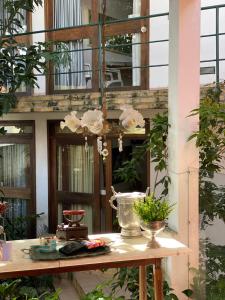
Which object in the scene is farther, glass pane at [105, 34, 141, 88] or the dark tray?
glass pane at [105, 34, 141, 88]

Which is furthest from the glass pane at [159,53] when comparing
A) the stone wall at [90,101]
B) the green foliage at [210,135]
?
the green foliage at [210,135]

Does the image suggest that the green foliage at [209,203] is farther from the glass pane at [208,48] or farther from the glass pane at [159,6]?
the glass pane at [159,6]

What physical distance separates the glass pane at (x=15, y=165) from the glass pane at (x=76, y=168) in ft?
1.74

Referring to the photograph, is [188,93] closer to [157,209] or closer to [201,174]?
[201,174]

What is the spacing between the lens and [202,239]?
3021mm

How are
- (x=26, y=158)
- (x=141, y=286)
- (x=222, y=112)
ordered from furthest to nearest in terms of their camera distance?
(x=26, y=158), (x=222, y=112), (x=141, y=286)

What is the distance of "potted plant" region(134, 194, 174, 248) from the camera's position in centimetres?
235

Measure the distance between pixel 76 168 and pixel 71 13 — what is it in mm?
2236

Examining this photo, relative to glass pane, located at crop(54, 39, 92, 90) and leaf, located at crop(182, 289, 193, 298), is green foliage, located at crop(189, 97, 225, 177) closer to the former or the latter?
leaf, located at crop(182, 289, 193, 298)

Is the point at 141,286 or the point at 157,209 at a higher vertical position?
the point at 157,209

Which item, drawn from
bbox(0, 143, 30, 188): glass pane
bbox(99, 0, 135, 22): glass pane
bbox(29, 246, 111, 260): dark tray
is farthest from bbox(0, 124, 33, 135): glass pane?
bbox(29, 246, 111, 260): dark tray

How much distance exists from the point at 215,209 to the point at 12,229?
3725 millimetres

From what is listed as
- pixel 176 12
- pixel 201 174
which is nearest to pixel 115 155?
pixel 201 174

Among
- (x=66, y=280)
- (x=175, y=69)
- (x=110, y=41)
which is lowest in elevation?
(x=66, y=280)
